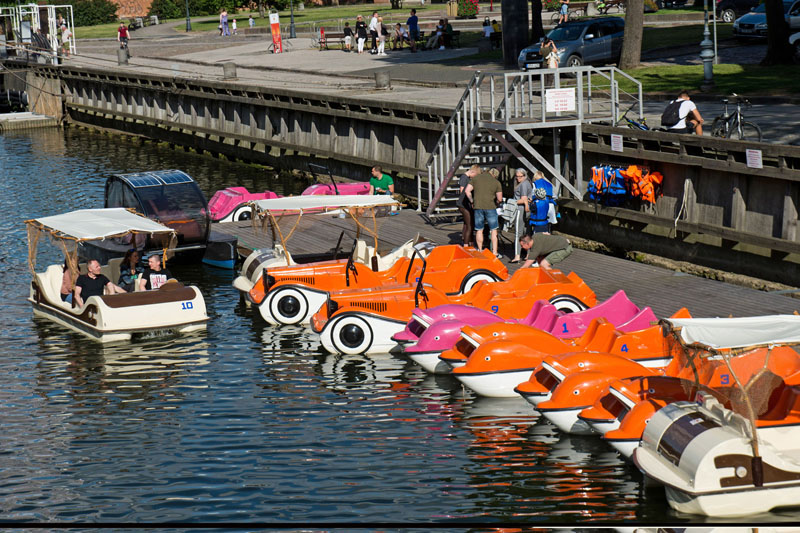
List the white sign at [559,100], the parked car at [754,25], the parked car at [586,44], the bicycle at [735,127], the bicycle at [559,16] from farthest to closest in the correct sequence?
the bicycle at [559,16] < the parked car at [754,25] < the parked car at [586,44] < the white sign at [559,100] < the bicycle at [735,127]

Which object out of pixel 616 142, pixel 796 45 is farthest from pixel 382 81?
pixel 616 142

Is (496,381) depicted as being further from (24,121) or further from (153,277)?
(24,121)

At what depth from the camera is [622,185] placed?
968 inches

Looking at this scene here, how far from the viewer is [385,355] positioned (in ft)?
62.6

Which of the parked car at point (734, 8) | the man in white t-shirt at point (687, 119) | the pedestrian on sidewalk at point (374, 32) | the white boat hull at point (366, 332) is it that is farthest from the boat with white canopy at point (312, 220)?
the parked car at point (734, 8)

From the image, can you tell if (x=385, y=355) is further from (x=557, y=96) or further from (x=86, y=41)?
(x=86, y=41)

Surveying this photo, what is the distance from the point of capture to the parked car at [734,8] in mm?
58625

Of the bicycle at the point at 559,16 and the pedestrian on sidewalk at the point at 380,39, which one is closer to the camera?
the pedestrian on sidewalk at the point at 380,39

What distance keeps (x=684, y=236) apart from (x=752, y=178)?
7.44ft

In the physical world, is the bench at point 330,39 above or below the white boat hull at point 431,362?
above

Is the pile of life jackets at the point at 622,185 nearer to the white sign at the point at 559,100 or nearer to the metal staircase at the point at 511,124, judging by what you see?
the metal staircase at the point at 511,124

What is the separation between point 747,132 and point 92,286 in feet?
49.8

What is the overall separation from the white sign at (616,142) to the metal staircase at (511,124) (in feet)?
3.75

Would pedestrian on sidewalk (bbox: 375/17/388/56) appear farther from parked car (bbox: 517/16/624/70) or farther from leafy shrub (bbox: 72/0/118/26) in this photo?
leafy shrub (bbox: 72/0/118/26)
